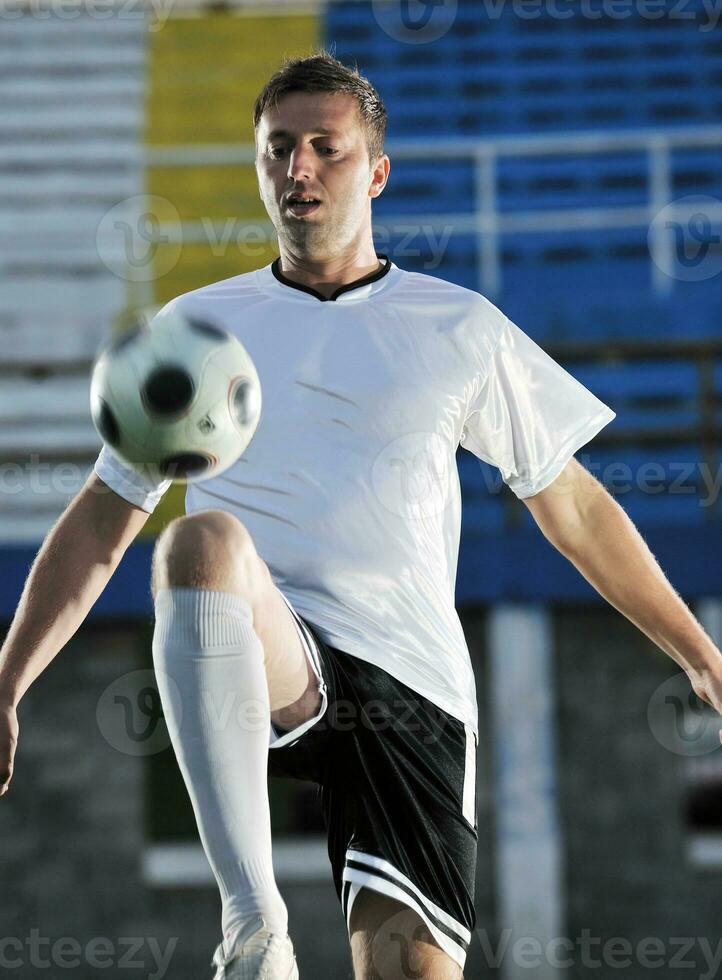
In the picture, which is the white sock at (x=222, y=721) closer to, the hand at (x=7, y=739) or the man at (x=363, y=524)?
the man at (x=363, y=524)

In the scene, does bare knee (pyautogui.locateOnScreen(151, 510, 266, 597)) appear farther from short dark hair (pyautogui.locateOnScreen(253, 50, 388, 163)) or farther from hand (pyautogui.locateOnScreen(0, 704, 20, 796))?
short dark hair (pyautogui.locateOnScreen(253, 50, 388, 163))

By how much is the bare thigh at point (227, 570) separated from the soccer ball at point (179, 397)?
228mm

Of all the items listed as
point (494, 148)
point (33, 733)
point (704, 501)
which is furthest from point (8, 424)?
point (704, 501)

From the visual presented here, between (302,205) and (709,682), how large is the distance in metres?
1.06

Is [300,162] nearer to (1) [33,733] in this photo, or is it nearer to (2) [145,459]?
(2) [145,459]

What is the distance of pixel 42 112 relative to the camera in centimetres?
974

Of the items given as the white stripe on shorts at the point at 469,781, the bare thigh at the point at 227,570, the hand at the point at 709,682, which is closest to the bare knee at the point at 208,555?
the bare thigh at the point at 227,570

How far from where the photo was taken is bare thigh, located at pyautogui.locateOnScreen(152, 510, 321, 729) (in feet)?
5.96

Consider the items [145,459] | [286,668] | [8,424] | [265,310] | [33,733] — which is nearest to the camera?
[286,668]

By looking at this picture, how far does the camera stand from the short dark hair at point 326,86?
2.29 m

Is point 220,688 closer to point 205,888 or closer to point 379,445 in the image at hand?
point 379,445

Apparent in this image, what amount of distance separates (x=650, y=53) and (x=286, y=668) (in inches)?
359

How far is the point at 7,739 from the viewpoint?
205cm

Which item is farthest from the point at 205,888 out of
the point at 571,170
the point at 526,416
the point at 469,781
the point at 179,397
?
the point at 571,170
